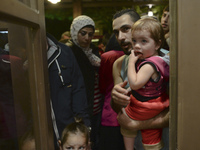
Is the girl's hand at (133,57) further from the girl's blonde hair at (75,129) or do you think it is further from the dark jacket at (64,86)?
the girl's blonde hair at (75,129)

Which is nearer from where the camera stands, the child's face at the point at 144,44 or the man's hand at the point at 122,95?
the child's face at the point at 144,44

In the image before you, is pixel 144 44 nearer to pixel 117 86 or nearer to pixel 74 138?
pixel 117 86

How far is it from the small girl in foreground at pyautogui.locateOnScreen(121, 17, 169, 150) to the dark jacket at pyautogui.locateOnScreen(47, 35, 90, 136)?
65cm

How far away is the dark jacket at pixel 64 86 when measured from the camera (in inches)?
63.2

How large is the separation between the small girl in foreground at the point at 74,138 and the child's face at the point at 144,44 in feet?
2.79

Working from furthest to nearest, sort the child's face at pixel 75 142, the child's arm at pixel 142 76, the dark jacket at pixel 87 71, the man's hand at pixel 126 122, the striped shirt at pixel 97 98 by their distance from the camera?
1. the striped shirt at pixel 97 98
2. the dark jacket at pixel 87 71
3. the child's face at pixel 75 142
4. the man's hand at pixel 126 122
5. the child's arm at pixel 142 76

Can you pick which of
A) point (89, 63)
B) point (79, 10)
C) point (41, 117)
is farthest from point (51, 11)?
point (41, 117)

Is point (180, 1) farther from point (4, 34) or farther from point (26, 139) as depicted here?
point (26, 139)

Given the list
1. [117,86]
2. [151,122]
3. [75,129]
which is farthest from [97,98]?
[151,122]

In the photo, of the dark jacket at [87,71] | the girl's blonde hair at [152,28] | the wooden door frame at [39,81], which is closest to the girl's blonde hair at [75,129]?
the dark jacket at [87,71]

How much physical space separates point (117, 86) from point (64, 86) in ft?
1.71

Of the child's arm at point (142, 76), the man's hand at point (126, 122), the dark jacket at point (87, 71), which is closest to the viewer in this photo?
the child's arm at point (142, 76)

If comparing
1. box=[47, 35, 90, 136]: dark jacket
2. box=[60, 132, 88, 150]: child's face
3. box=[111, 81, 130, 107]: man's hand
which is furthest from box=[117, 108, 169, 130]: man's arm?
box=[47, 35, 90, 136]: dark jacket

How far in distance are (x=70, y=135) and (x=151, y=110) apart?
2.43ft
